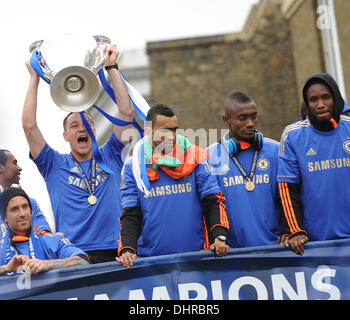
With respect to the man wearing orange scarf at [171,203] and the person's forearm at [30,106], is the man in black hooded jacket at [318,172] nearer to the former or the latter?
the man wearing orange scarf at [171,203]

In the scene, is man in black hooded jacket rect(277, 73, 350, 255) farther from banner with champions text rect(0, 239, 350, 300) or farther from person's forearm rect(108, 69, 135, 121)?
person's forearm rect(108, 69, 135, 121)

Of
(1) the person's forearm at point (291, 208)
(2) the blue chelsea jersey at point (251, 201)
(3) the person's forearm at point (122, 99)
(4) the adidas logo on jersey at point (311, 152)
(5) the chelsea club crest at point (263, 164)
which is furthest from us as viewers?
(3) the person's forearm at point (122, 99)

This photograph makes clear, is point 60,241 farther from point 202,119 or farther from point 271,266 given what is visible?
Result: point 202,119

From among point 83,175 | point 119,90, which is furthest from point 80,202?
point 119,90

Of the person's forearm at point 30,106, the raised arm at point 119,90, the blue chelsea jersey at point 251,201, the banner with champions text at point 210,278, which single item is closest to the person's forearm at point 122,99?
the raised arm at point 119,90

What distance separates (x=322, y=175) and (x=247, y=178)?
65cm

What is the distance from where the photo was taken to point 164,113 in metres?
4.93

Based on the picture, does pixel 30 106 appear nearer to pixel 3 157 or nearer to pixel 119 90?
pixel 119 90

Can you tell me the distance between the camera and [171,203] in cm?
472

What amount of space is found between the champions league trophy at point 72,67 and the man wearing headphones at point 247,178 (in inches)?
44.3

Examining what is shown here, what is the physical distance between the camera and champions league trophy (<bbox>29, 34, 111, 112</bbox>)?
17.0ft

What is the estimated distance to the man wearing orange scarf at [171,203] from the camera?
185 inches
